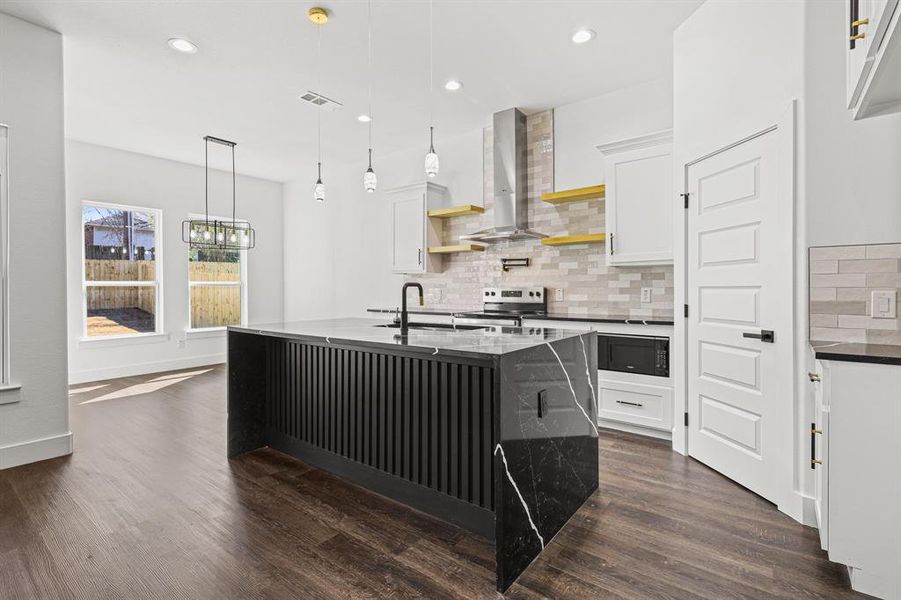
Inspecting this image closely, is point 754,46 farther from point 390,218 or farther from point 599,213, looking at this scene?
point 390,218

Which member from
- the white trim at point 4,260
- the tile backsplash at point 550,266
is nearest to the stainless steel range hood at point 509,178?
the tile backsplash at point 550,266

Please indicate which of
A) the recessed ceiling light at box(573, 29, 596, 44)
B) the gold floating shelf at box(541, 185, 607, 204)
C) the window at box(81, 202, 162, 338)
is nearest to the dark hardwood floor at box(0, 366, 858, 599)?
the gold floating shelf at box(541, 185, 607, 204)

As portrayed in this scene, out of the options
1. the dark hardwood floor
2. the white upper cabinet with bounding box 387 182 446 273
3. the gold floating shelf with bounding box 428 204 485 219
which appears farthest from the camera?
the white upper cabinet with bounding box 387 182 446 273

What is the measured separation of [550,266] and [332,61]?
109 inches

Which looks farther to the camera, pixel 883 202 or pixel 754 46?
pixel 754 46

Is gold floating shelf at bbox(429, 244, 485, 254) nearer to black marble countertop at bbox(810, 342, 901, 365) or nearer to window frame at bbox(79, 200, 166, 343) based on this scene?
black marble countertop at bbox(810, 342, 901, 365)

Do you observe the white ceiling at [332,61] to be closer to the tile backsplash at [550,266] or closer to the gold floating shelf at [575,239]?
the tile backsplash at [550,266]

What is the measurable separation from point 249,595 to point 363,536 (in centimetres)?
55

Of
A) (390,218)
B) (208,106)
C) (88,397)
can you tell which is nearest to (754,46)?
(390,218)

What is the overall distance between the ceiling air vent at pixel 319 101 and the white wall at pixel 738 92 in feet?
10.0

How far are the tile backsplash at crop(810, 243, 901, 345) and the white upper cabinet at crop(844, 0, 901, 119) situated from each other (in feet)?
2.29

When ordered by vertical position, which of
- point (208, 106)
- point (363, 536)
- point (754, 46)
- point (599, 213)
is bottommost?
point (363, 536)

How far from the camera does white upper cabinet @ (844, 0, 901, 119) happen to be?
1.29m

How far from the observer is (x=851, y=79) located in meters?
1.70
